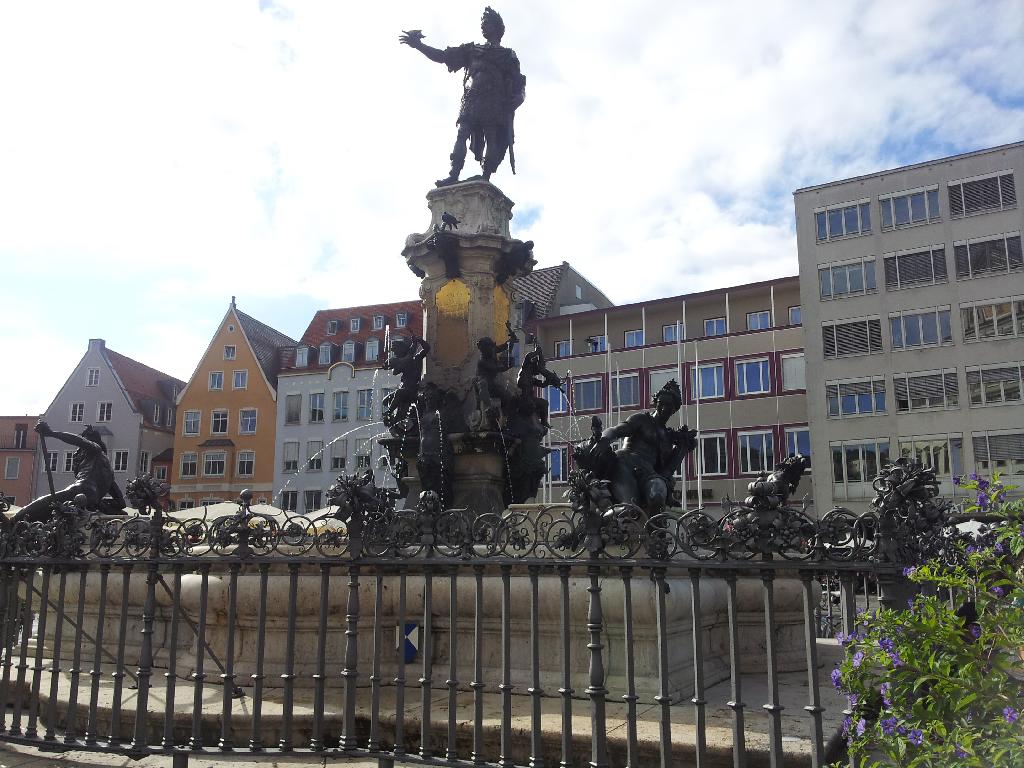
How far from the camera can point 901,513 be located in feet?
15.0

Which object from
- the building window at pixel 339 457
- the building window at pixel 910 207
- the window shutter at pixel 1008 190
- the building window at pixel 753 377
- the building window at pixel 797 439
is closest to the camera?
the window shutter at pixel 1008 190

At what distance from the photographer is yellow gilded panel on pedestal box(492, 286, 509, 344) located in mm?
12264

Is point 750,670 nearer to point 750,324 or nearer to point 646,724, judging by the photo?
point 646,724

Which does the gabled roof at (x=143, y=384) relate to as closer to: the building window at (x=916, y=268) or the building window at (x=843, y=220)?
the building window at (x=843, y=220)

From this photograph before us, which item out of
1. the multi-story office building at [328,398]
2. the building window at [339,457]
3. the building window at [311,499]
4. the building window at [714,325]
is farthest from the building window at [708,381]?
the building window at [311,499]

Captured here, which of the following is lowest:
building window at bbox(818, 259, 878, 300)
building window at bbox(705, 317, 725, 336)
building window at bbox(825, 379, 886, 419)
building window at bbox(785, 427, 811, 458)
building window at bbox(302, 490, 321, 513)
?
building window at bbox(302, 490, 321, 513)

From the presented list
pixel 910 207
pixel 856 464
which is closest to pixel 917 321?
pixel 910 207

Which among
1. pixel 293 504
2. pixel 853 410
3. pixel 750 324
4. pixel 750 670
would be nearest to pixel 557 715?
pixel 750 670

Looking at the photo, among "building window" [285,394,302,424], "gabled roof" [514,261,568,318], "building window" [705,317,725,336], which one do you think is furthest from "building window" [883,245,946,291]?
"building window" [285,394,302,424]

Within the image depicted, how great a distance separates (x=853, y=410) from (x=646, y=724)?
35494mm

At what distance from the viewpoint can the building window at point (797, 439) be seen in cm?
3984

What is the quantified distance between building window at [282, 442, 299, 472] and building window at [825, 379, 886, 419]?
103ft

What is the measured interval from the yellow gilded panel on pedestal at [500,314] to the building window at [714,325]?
3291 cm

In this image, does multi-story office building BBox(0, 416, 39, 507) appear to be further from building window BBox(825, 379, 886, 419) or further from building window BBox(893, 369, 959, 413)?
building window BBox(893, 369, 959, 413)
